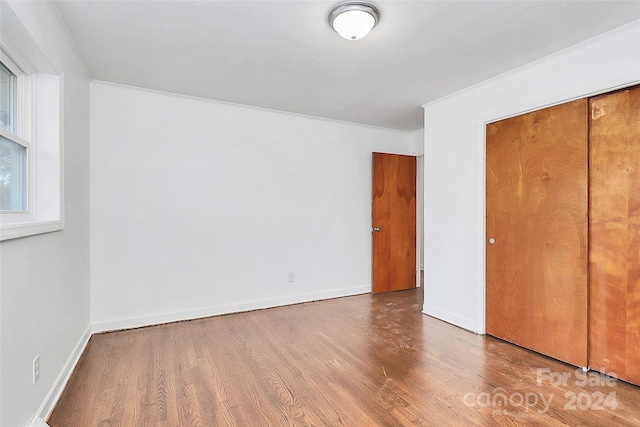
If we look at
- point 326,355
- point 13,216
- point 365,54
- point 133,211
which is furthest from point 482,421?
point 133,211

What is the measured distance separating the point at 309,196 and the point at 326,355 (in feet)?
6.98

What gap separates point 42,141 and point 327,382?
247cm

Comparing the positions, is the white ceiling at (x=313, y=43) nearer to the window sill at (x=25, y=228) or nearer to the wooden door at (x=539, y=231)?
the wooden door at (x=539, y=231)

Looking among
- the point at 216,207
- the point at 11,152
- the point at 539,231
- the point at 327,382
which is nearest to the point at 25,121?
the point at 11,152

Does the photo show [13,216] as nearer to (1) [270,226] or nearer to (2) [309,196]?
Result: (1) [270,226]

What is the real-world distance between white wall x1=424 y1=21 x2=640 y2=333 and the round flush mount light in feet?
5.13

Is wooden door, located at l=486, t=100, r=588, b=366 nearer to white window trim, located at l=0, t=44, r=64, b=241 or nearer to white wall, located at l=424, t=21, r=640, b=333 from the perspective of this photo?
white wall, located at l=424, t=21, r=640, b=333

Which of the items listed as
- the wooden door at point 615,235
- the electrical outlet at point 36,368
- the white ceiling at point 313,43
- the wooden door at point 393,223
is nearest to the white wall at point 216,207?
the wooden door at point 393,223

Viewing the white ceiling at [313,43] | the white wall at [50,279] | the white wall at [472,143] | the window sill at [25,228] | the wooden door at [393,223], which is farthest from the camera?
the wooden door at [393,223]

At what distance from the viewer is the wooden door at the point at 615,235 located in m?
2.13

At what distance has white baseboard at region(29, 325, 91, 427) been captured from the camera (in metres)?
1.71

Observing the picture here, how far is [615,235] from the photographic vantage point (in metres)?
2.23

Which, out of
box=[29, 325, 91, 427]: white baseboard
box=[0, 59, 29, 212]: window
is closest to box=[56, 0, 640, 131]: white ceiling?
box=[0, 59, 29, 212]: window

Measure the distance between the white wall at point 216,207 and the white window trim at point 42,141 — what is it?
3.54 ft
